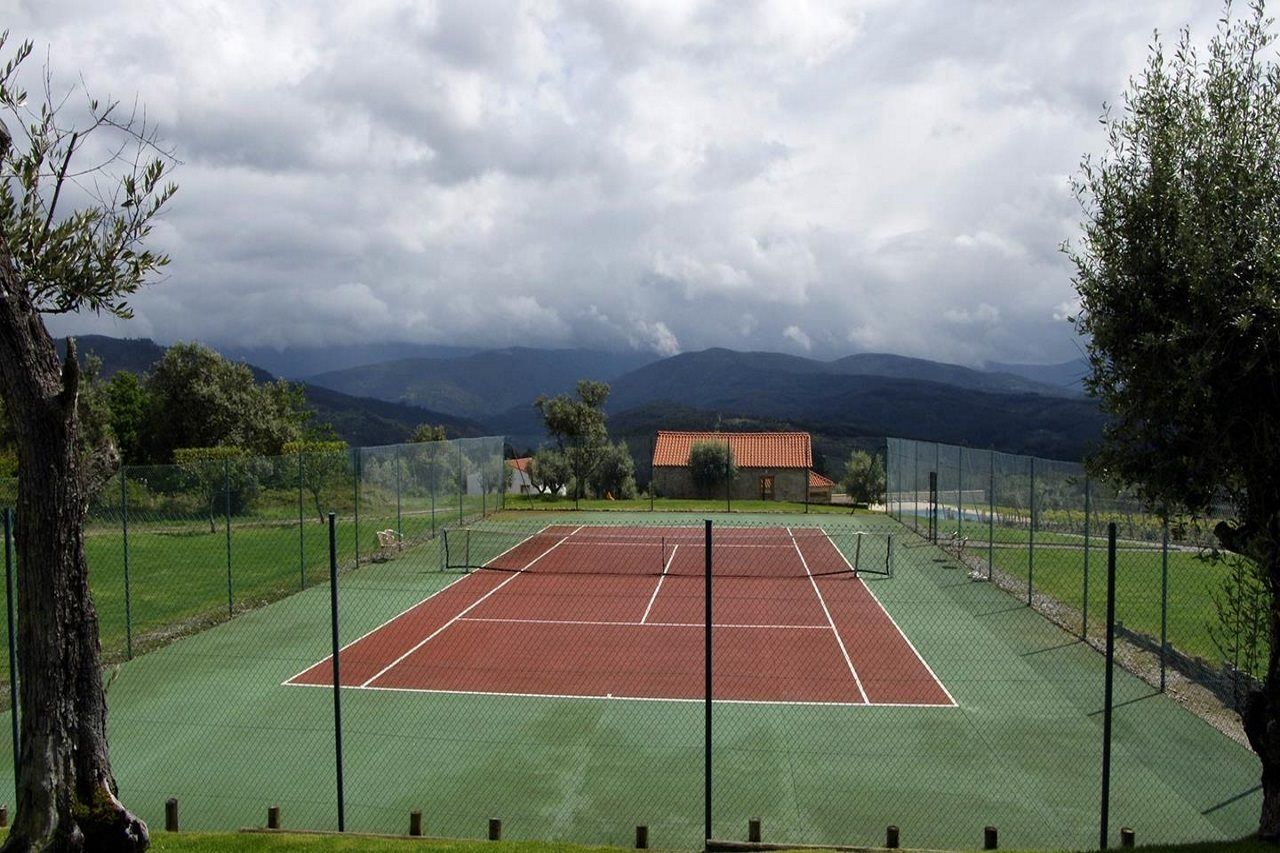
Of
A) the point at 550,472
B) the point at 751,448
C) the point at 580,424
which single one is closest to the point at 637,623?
the point at 580,424

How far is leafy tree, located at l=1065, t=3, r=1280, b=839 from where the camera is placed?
223 inches

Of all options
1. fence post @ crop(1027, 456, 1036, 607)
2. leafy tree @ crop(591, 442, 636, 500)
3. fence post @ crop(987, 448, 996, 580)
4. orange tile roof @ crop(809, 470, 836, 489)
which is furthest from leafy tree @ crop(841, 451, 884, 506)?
fence post @ crop(1027, 456, 1036, 607)

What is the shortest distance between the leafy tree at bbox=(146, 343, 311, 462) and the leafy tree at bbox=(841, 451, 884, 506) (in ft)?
71.9

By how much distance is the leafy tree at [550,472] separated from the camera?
132ft

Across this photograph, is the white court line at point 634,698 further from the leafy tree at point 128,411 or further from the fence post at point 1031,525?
the leafy tree at point 128,411

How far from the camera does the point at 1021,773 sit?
8844mm

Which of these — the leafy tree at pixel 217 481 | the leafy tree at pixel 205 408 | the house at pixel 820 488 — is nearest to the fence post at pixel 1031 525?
the leafy tree at pixel 217 481

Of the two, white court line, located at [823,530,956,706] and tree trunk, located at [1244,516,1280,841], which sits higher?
tree trunk, located at [1244,516,1280,841]

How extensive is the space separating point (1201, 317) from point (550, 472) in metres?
35.4

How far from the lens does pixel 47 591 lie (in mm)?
5484

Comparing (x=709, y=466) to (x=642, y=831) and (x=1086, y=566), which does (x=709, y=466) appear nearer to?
(x=1086, y=566)

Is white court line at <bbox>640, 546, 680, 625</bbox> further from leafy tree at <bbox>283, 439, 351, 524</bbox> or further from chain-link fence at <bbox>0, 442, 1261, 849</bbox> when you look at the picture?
leafy tree at <bbox>283, 439, 351, 524</bbox>

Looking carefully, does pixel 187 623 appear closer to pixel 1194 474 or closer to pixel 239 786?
pixel 239 786

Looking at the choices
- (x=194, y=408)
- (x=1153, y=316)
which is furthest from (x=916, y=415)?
(x=1153, y=316)
